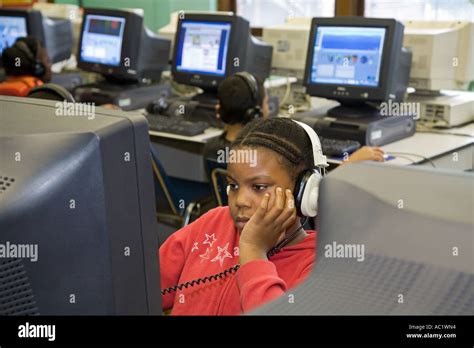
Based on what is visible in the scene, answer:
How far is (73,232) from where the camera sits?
77 centimetres

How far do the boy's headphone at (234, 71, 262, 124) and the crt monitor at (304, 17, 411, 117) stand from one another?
366 mm

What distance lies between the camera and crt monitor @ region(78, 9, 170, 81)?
13.6ft

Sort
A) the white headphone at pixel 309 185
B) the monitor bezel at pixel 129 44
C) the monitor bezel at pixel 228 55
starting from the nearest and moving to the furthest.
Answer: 1. the white headphone at pixel 309 185
2. the monitor bezel at pixel 228 55
3. the monitor bezel at pixel 129 44

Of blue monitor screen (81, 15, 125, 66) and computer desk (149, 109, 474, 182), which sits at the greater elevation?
blue monitor screen (81, 15, 125, 66)

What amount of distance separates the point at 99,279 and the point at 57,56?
4.29 metres

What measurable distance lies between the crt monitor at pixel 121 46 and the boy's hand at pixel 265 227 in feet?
9.86

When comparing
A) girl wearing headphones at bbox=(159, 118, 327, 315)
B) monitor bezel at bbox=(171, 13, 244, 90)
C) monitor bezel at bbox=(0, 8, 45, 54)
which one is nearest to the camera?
girl wearing headphones at bbox=(159, 118, 327, 315)

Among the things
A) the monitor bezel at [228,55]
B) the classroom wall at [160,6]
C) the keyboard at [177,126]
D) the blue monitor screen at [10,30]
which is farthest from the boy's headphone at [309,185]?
the classroom wall at [160,6]

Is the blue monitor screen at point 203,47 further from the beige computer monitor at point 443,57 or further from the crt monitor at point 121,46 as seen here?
the beige computer monitor at point 443,57

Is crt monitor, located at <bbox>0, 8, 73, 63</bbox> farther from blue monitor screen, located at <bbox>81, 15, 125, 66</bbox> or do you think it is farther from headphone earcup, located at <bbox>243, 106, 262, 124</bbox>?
headphone earcup, located at <bbox>243, 106, 262, 124</bbox>

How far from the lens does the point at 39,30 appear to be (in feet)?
15.3

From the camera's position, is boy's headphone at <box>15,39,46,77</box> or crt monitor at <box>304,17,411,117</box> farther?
boy's headphone at <box>15,39,46,77</box>

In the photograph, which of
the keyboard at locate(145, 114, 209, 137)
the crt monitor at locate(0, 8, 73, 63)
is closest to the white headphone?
the keyboard at locate(145, 114, 209, 137)

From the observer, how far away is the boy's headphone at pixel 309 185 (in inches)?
46.4
